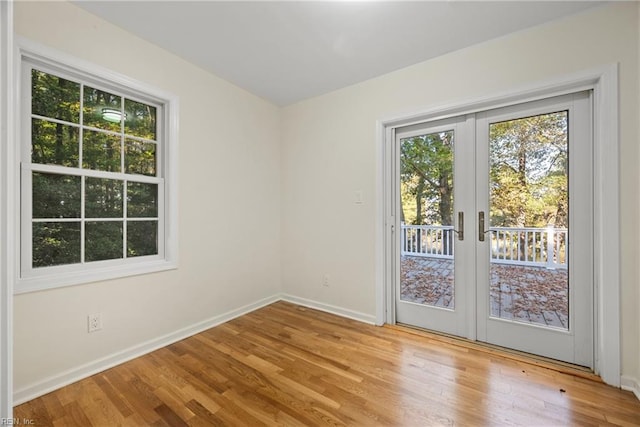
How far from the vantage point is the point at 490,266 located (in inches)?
90.9

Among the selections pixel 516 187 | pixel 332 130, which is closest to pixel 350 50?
pixel 332 130

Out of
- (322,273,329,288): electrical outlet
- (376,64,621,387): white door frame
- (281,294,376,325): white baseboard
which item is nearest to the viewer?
(376,64,621,387): white door frame

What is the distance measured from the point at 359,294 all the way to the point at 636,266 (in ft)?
6.61

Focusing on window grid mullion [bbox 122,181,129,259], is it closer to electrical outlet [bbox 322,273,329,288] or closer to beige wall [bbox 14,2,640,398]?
beige wall [bbox 14,2,640,398]

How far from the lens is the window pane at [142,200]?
7.44 feet

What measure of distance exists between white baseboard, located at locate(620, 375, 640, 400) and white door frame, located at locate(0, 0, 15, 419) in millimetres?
3135

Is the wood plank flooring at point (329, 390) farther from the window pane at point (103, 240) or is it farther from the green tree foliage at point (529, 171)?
the green tree foliage at point (529, 171)

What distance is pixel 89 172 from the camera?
1989 millimetres

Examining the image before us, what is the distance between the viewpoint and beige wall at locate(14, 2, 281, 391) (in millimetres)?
1748

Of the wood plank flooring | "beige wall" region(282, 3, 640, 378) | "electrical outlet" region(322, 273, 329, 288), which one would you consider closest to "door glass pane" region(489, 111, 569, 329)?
"beige wall" region(282, 3, 640, 378)

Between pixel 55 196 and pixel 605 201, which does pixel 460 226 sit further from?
pixel 55 196

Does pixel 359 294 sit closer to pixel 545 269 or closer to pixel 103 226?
pixel 545 269

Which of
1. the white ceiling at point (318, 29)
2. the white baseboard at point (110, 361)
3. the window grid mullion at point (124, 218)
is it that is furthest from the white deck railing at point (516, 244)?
the window grid mullion at point (124, 218)

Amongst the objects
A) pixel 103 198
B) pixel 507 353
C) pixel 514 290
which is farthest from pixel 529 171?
pixel 103 198
